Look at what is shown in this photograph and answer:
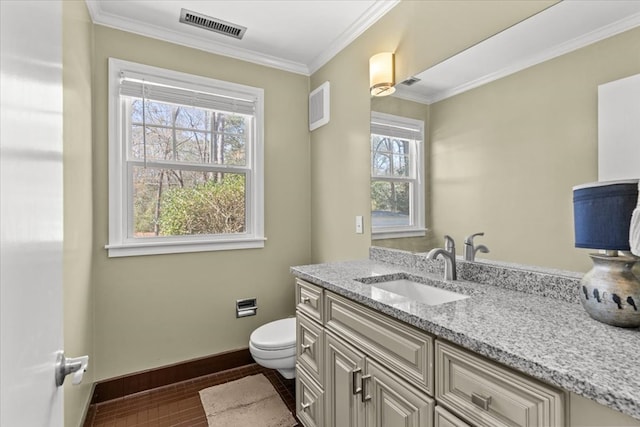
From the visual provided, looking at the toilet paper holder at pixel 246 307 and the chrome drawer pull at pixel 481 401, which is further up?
the chrome drawer pull at pixel 481 401

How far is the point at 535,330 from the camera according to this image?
0.87m

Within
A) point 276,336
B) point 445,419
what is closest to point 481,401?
point 445,419

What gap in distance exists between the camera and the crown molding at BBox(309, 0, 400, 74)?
6.49ft

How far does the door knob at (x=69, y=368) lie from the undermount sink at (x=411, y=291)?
907 millimetres

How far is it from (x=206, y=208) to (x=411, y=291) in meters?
1.69

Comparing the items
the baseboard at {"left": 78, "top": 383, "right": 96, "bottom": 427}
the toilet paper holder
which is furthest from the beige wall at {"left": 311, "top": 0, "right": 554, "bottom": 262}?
the baseboard at {"left": 78, "top": 383, "right": 96, "bottom": 427}

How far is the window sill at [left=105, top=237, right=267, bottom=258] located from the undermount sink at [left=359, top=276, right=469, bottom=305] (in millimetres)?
1301

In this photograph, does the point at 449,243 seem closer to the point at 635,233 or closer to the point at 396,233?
the point at 396,233

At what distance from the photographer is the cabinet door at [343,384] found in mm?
1275

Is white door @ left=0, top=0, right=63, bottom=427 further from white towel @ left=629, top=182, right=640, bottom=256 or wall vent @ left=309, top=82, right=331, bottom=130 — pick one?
wall vent @ left=309, top=82, right=331, bottom=130

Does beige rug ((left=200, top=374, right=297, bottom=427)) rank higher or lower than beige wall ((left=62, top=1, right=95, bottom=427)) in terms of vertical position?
lower

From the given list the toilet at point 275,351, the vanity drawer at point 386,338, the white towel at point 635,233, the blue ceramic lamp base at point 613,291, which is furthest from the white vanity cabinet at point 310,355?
the white towel at point 635,233

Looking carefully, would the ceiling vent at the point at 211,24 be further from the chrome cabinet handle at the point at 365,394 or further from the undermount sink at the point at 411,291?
the chrome cabinet handle at the point at 365,394

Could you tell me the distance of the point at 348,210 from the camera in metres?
2.37
